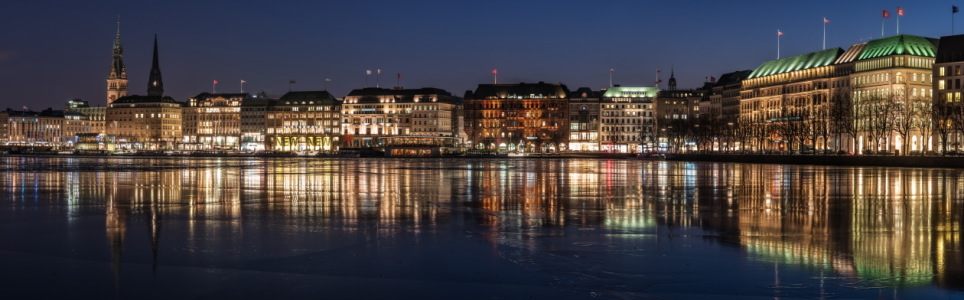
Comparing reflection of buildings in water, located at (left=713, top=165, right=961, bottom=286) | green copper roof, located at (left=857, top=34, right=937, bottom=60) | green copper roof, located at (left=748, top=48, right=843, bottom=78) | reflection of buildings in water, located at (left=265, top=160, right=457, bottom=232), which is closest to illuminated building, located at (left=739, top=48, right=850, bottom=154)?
green copper roof, located at (left=748, top=48, right=843, bottom=78)

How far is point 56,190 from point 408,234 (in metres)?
24.6

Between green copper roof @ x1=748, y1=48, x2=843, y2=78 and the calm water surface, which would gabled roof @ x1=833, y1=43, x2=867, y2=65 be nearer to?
green copper roof @ x1=748, y1=48, x2=843, y2=78

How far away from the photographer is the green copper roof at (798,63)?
154 m

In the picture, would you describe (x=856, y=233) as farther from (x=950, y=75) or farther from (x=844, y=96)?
(x=844, y=96)

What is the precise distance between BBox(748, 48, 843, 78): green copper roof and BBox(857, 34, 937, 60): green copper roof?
16526 millimetres

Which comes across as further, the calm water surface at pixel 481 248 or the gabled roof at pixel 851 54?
the gabled roof at pixel 851 54

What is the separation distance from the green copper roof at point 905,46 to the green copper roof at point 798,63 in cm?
1653

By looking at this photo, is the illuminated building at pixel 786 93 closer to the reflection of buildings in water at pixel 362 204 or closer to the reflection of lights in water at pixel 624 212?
the reflection of lights in water at pixel 624 212

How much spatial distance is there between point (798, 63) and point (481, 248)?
528 feet

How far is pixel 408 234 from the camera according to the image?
19031 millimetres

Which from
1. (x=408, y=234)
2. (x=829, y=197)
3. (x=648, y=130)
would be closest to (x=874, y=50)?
(x=648, y=130)

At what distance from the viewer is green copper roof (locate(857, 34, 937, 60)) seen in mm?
131125

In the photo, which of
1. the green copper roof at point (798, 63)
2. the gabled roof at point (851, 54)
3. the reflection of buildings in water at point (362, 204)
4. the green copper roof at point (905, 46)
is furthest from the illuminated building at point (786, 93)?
the reflection of buildings in water at point (362, 204)

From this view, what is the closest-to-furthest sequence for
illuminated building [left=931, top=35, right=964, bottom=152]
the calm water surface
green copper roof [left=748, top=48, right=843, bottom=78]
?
1. the calm water surface
2. illuminated building [left=931, top=35, right=964, bottom=152]
3. green copper roof [left=748, top=48, right=843, bottom=78]
